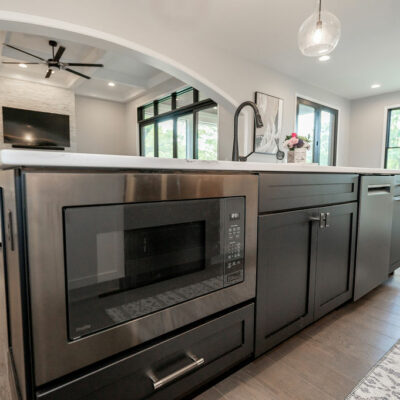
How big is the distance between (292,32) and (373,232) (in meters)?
2.54

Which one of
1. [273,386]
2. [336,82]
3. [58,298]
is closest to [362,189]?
[273,386]

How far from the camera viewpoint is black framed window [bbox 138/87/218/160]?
4477mm

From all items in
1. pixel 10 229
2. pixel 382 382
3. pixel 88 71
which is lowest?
pixel 382 382

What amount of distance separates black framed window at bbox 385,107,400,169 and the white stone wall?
6582 millimetres

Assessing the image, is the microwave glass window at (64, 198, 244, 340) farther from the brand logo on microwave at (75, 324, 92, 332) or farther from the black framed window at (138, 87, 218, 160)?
the black framed window at (138, 87, 218, 160)

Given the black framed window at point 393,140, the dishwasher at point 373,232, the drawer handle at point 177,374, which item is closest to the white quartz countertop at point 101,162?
the drawer handle at point 177,374

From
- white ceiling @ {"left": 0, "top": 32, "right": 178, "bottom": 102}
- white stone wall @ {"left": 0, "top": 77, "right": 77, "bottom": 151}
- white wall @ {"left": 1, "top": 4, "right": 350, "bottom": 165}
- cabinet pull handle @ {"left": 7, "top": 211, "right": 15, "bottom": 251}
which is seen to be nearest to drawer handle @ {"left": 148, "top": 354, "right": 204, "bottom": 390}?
cabinet pull handle @ {"left": 7, "top": 211, "right": 15, "bottom": 251}

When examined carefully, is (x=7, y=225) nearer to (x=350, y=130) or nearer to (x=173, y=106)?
(x=173, y=106)

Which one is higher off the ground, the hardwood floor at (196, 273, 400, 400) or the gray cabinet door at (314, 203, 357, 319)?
the gray cabinet door at (314, 203, 357, 319)

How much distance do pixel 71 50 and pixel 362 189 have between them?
454 cm

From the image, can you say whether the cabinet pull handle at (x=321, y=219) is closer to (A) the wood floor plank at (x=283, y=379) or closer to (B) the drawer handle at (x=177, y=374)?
(A) the wood floor plank at (x=283, y=379)

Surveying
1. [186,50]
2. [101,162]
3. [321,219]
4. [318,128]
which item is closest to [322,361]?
[321,219]

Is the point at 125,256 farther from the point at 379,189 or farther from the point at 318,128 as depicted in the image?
the point at 318,128

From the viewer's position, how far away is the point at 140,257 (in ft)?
2.70
